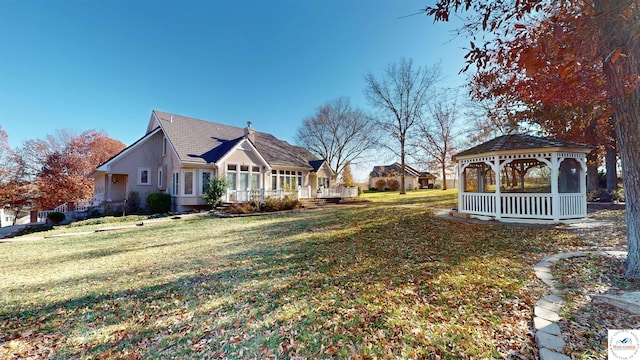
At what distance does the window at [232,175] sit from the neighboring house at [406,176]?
31.5 m

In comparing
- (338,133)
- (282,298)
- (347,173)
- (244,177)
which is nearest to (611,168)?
(282,298)

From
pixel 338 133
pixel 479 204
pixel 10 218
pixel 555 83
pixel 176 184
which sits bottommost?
pixel 10 218

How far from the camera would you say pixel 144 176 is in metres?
18.5

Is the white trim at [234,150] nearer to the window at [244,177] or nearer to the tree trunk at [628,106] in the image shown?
the window at [244,177]

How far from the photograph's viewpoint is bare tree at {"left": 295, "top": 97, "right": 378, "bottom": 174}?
3484 centimetres

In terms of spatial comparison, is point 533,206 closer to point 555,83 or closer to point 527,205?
point 527,205

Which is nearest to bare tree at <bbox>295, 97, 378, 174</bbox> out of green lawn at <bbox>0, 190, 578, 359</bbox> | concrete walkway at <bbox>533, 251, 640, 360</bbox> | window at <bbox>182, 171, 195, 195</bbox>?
window at <bbox>182, 171, 195, 195</bbox>

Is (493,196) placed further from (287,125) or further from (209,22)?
(287,125)

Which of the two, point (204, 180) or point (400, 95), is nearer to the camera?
point (204, 180)

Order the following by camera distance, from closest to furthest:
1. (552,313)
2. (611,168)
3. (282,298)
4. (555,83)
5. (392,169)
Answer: (552,313) → (282,298) → (555,83) → (611,168) → (392,169)

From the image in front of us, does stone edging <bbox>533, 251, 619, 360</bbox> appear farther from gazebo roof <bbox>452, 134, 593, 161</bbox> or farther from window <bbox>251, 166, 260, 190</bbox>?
window <bbox>251, 166, 260, 190</bbox>

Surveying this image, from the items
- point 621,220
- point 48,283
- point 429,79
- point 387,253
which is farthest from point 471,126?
point 48,283

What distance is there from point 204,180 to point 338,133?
22.4 m

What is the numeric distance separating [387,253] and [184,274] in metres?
4.72
